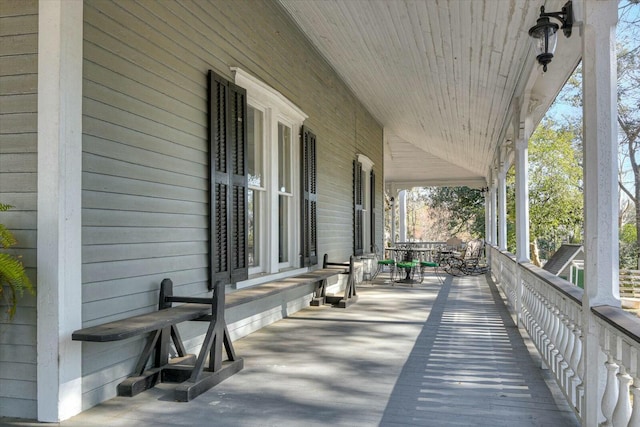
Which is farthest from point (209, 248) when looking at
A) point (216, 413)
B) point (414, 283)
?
point (414, 283)

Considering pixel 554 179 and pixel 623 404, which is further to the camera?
pixel 554 179

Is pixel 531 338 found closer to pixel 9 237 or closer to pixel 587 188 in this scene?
pixel 587 188

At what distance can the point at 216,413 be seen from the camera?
299 cm

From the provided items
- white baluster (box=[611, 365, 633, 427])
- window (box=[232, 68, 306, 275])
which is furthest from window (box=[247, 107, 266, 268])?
white baluster (box=[611, 365, 633, 427])

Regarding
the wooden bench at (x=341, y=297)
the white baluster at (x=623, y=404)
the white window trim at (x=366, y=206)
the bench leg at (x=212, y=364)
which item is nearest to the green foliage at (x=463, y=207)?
the white window trim at (x=366, y=206)

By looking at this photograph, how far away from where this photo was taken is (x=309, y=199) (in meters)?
7.07

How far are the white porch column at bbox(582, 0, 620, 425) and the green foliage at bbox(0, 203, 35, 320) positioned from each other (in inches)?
111

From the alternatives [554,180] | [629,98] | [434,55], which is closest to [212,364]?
[434,55]

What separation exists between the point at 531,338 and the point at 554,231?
40.7 feet

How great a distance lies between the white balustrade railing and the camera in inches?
79.0

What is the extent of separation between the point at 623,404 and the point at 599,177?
3.34ft

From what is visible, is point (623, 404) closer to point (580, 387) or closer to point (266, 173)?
point (580, 387)

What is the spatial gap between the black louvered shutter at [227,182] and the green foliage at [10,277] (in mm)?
1569

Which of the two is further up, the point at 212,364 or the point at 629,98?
the point at 629,98
